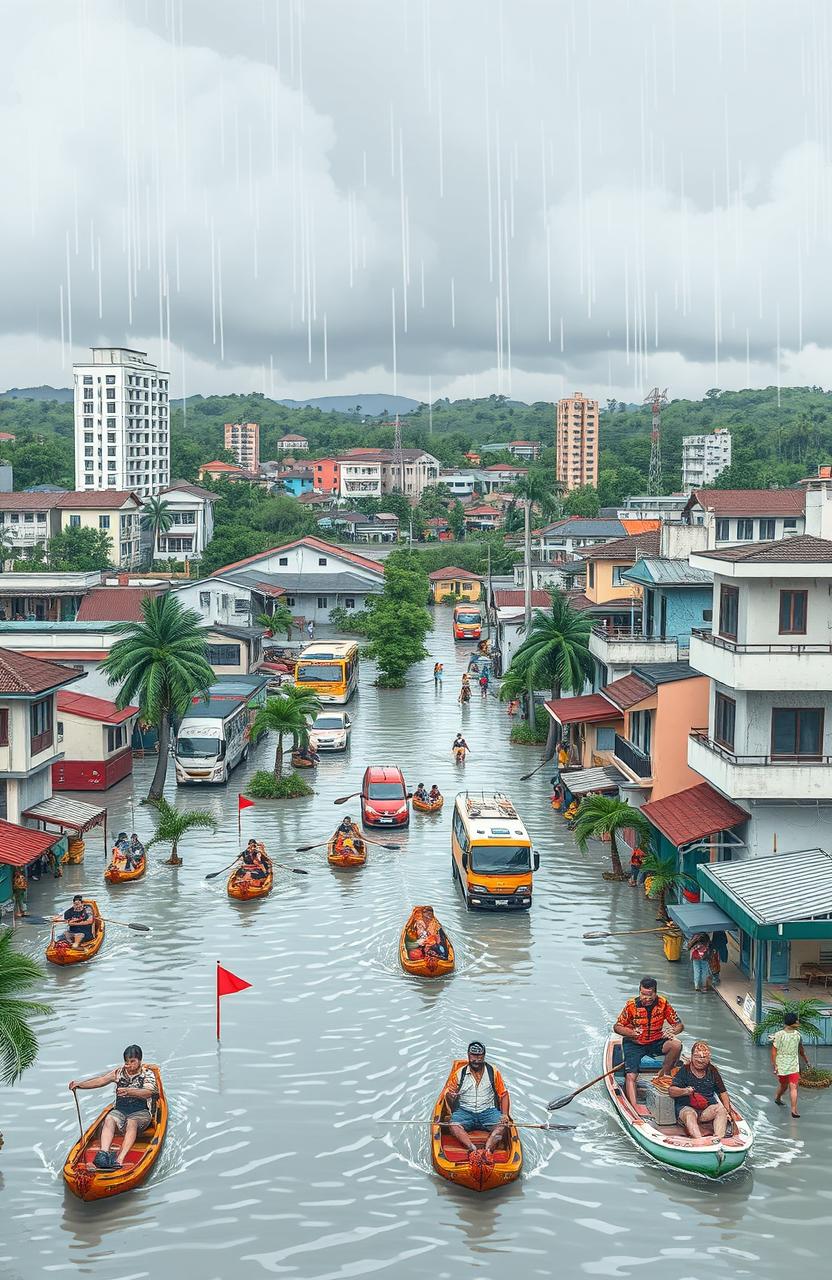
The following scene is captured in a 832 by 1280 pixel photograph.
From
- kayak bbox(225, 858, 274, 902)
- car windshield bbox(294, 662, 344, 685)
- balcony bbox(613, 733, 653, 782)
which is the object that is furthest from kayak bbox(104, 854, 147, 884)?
car windshield bbox(294, 662, 344, 685)

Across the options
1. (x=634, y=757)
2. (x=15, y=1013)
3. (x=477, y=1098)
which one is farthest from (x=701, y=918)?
(x=15, y=1013)

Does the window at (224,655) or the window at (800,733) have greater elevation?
the window at (800,733)

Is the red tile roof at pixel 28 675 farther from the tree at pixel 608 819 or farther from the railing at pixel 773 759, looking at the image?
the railing at pixel 773 759

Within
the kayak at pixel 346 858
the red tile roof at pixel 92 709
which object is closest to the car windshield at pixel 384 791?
the kayak at pixel 346 858

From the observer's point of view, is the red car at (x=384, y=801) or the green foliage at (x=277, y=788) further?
the green foliage at (x=277, y=788)

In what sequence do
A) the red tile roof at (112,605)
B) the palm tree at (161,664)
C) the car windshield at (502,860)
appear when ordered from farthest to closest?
the red tile roof at (112,605) < the palm tree at (161,664) < the car windshield at (502,860)

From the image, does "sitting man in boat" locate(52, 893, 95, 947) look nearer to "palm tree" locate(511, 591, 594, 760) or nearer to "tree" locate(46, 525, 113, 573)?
"palm tree" locate(511, 591, 594, 760)

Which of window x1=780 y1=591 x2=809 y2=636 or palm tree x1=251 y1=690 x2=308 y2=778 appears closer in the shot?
window x1=780 y1=591 x2=809 y2=636
